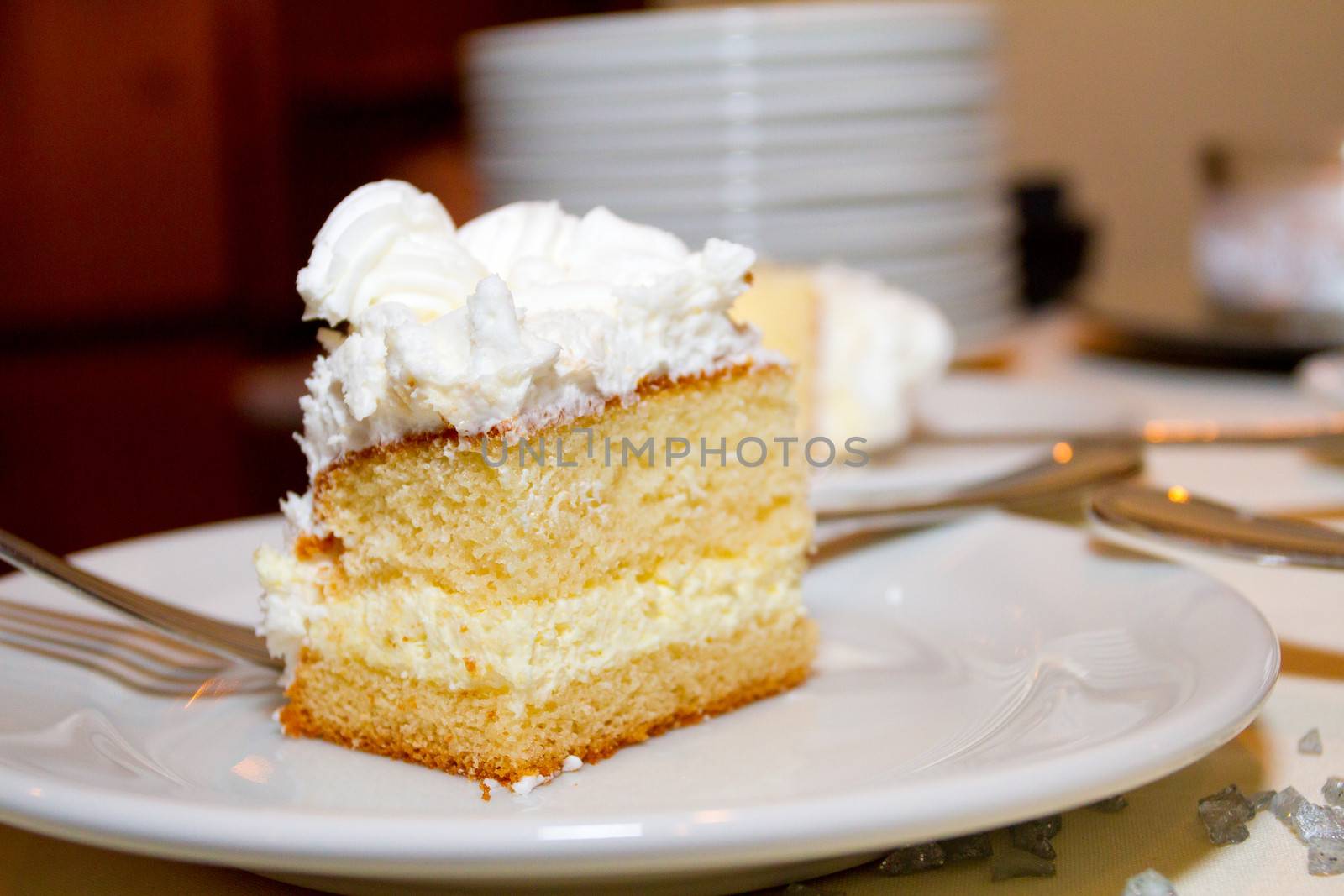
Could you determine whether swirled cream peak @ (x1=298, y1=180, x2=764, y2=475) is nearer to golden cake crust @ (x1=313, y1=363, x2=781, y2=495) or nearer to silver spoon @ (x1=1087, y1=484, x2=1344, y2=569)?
golden cake crust @ (x1=313, y1=363, x2=781, y2=495)

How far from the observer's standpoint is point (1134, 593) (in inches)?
41.2

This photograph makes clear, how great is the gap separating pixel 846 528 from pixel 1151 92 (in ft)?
10.0

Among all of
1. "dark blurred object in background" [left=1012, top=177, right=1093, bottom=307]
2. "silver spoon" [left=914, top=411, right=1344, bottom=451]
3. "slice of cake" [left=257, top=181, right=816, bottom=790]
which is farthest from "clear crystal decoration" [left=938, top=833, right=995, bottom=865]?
"dark blurred object in background" [left=1012, top=177, right=1093, bottom=307]

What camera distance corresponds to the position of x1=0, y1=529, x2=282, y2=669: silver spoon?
0.94m

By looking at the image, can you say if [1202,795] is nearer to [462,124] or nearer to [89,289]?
[89,289]

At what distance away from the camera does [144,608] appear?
1013 mm

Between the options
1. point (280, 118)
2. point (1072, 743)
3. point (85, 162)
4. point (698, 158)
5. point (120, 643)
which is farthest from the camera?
point (280, 118)

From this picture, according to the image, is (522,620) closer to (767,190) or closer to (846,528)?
(846,528)

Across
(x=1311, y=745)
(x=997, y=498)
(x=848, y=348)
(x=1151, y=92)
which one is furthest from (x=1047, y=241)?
(x=1311, y=745)

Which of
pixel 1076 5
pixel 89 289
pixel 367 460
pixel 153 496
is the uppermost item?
pixel 1076 5

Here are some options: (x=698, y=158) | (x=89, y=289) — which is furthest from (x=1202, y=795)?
(x=89, y=289)

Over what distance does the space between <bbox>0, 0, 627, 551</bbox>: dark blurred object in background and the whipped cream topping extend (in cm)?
125

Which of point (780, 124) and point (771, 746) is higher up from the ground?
point (780, 124)

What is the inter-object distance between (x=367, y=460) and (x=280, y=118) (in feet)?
7.62
